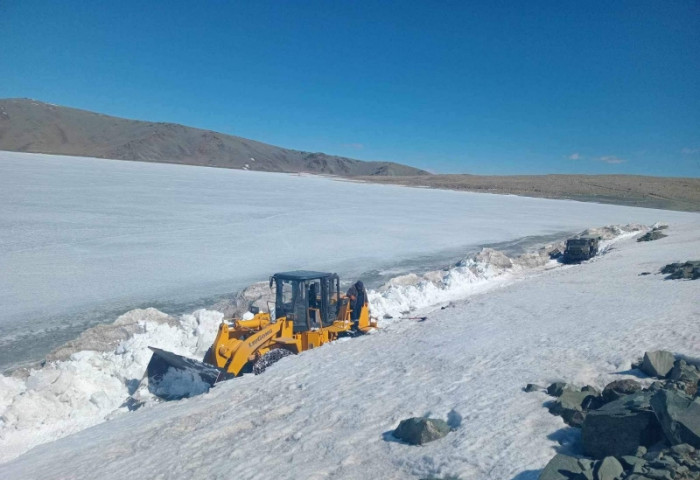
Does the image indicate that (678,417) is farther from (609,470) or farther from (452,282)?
(452,282)

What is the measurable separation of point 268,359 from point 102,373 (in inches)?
101

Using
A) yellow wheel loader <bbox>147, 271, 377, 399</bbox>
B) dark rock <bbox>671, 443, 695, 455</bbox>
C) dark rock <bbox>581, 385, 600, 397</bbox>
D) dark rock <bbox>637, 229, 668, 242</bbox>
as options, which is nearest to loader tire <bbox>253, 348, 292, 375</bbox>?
yellow wheel loader <bbox>147, 271, 377, 399</bbox>

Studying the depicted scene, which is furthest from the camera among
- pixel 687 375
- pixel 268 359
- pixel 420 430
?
pixel 268 359

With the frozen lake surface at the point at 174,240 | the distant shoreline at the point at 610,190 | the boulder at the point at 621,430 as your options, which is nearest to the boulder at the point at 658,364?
the boulder at the point at 621,430

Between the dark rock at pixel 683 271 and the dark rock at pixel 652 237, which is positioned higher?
the dark rock at pixel 683 271

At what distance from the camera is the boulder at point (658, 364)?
5996 millimetres

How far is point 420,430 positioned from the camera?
5070mm

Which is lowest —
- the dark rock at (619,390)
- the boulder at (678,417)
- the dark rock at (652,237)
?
the dark rock at (652,237)

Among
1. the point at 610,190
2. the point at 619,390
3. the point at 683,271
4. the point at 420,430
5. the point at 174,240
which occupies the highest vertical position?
the point at 610,190

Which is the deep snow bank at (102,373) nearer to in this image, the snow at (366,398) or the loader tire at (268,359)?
the snow at (366,398)

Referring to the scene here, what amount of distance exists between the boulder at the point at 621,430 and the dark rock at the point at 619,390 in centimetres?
59

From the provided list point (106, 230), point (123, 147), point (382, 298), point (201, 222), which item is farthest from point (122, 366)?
point (123, 147)

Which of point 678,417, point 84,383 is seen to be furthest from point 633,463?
point 84,383

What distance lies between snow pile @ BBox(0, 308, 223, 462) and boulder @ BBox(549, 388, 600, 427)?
15.7 ft
